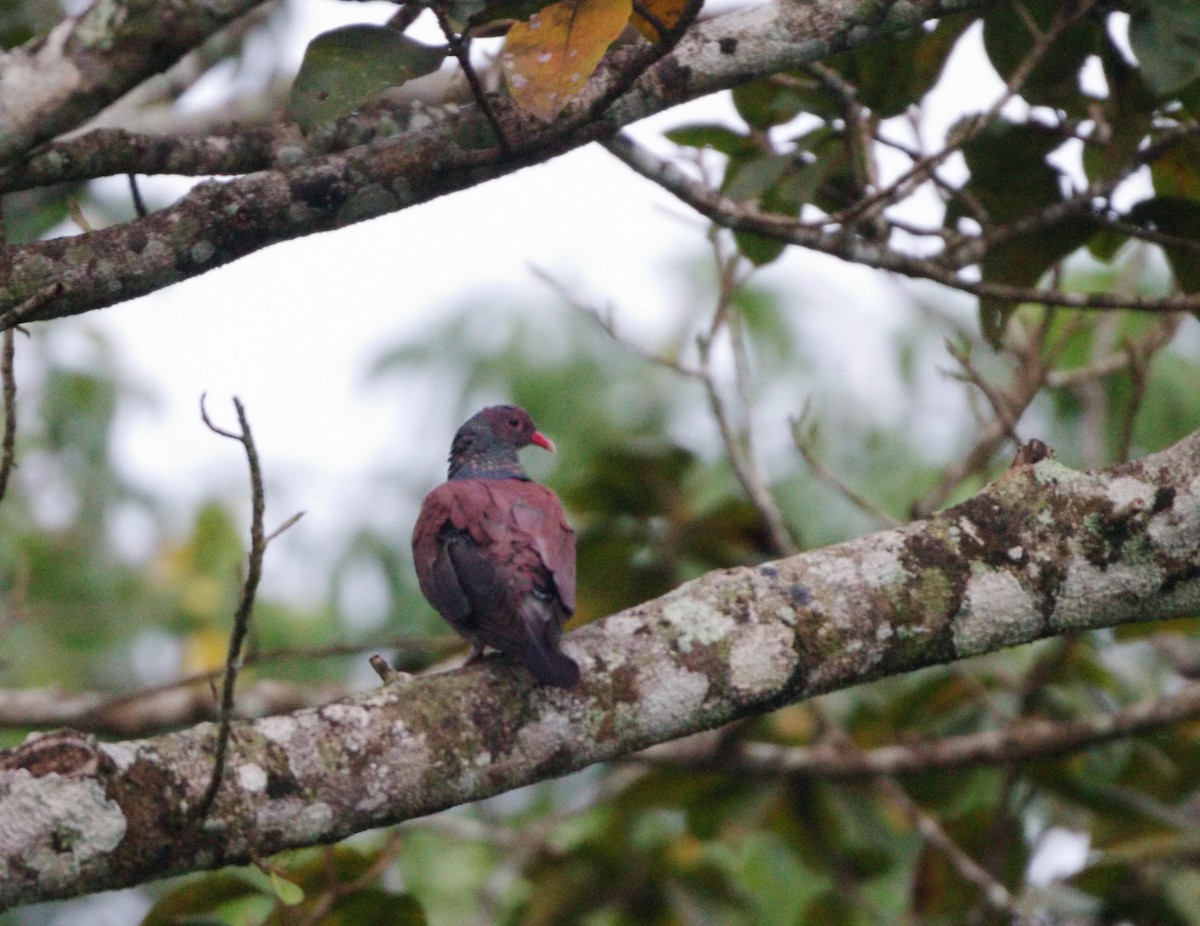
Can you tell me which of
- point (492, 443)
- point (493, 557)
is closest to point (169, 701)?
point (492, 443)

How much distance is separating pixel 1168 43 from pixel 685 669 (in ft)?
5.73

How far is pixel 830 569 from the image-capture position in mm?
2734

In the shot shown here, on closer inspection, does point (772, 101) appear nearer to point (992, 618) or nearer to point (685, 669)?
point (992, 618)

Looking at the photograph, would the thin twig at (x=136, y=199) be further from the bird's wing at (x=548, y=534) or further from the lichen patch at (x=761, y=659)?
the lichen patch at (x=761, y=659)

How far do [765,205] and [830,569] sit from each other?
159 centimetres

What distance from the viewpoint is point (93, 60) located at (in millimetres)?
1809

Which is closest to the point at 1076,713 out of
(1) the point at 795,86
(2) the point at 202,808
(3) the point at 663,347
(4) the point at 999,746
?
(4) the point at 999,746

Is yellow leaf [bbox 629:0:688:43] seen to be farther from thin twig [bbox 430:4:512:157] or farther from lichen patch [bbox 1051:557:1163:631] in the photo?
lichen patch [bbox 1051:557:1163:631]

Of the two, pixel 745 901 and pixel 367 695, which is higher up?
pixel 367 695

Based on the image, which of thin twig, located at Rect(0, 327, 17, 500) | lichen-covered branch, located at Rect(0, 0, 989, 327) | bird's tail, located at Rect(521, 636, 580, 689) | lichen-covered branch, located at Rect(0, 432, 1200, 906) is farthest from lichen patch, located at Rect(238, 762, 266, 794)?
lichen-covered branch, located at Rect(0, 0, 989, 327)

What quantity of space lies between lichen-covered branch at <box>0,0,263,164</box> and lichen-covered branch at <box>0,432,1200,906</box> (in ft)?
3.18

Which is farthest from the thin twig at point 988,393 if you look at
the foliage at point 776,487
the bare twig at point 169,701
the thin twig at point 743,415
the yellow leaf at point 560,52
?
the bare twig at point 169,701

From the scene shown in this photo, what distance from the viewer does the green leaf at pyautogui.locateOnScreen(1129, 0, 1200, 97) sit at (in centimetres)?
302

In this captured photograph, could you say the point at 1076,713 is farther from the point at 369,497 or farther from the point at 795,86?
the point at 369,497
